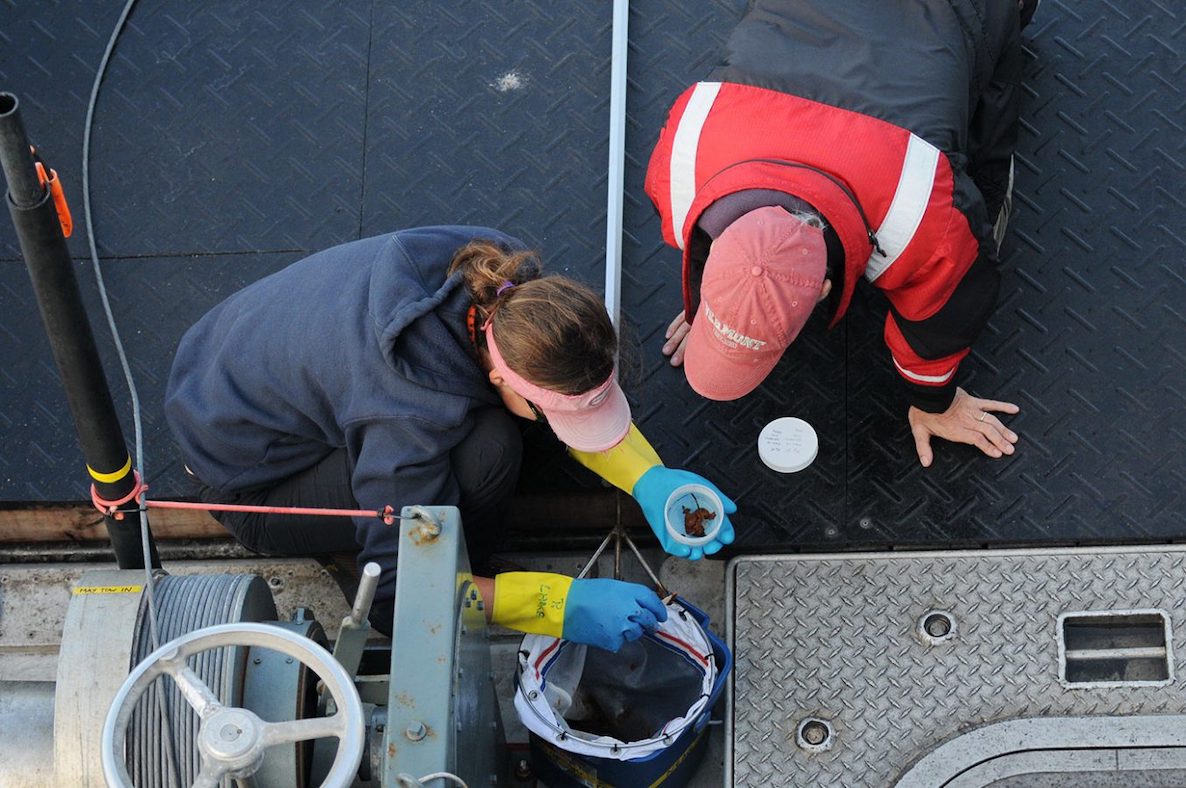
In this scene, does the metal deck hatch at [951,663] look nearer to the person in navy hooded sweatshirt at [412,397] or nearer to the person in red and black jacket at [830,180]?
the person in navy hooded sweatshirt at [412,397]

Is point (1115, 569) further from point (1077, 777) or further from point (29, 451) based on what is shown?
point (29, 451)

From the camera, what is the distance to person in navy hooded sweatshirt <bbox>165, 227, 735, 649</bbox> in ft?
8.40

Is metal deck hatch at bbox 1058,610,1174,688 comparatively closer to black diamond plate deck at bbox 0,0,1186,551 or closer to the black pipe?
black diamond plate deck at bbox 0,0,1186,551

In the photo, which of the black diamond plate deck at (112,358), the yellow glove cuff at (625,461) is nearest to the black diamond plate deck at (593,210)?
the black diamond plate deck at (112,358)

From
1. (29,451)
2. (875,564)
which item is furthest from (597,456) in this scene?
(29,451)

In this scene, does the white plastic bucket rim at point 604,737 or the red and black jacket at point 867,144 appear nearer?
the red and black jacket at point 867,144

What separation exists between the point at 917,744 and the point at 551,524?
111cm

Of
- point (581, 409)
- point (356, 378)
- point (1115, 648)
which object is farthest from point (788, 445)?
point (356, 378)

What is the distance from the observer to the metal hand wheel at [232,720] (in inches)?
72.9

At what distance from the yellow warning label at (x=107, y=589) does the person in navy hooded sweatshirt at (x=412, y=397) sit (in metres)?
0.51

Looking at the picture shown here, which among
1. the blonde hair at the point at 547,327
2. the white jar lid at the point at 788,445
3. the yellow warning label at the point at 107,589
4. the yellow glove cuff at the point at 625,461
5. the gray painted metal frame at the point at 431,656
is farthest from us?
the white jar lid at the point at 788,445

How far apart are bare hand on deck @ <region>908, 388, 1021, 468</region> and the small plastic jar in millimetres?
633

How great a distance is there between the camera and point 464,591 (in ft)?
7.64

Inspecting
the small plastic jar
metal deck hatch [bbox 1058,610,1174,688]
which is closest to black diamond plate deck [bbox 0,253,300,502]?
the small plastic jar
